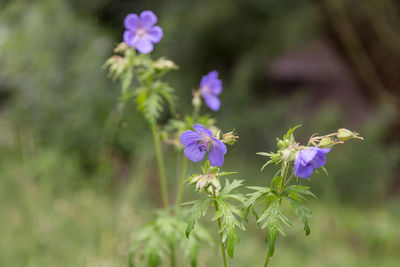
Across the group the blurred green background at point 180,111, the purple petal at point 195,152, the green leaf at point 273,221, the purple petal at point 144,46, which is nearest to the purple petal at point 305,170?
the green leaf at point 273,221

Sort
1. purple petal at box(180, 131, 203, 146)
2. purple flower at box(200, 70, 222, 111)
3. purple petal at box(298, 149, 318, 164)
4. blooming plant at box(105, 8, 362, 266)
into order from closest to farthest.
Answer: purple petal at box(298, 149, 318, 164), blooming plant at box(105, 8, 362, 266), purple petal at box(180, 131, 203, 146), purple flower at box(200, 70, 222, 111)

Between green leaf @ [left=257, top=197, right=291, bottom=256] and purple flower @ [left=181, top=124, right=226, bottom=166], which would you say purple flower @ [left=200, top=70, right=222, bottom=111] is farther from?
green leaf @ [left=257, top=197, right=291, bottom=256]

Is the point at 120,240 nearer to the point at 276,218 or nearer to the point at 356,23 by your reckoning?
the point at 276,218

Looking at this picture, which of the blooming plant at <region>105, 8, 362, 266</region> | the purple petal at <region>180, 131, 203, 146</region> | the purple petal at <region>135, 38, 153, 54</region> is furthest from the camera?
the purple petal at <region>135, 38, 153, 54</region>

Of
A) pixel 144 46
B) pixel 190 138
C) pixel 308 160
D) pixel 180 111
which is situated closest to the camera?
pixel 308 160

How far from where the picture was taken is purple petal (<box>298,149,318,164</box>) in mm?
1231

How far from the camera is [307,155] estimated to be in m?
1.24

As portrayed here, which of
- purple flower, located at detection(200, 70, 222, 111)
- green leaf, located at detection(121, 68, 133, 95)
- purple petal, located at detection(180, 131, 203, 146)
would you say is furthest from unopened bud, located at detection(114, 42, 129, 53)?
purple petal, located at detection(180, 131, 203, 146)

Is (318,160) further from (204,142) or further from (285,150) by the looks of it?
(204,142)

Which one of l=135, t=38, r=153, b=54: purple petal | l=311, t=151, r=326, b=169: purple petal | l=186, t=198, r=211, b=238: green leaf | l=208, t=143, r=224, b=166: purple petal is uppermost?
l=135, t=38, r=153, b=54: purple petal

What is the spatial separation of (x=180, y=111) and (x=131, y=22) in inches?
172

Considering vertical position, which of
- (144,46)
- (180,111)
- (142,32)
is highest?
(180,111)

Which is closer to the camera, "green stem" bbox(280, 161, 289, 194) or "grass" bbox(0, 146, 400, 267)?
"green stem" bbox(280, 161, 289, 194)

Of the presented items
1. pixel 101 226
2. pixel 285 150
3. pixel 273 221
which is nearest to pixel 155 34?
pixel 285 150
